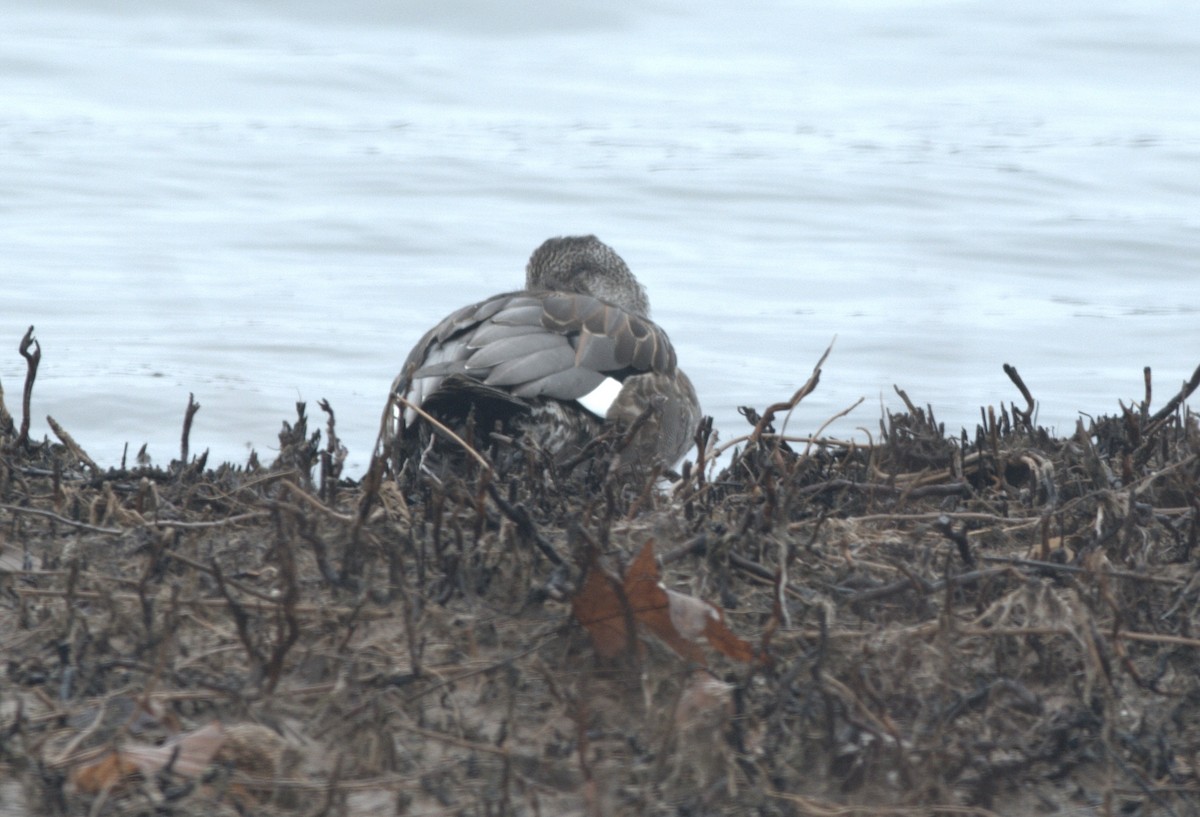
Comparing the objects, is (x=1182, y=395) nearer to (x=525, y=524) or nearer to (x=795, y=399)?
(x=795, y=399)

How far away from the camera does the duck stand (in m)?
5.56

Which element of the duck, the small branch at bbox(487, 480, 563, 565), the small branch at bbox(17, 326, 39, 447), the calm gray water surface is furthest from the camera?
the calm gray water surface

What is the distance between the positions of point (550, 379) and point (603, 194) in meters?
10.6

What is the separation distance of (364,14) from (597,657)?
69.7 ft

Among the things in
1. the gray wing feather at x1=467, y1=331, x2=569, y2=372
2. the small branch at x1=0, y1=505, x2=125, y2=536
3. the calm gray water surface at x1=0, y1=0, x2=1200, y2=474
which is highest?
the calm gray water surface at x1=0, y1=0, x2=1200, y2=474

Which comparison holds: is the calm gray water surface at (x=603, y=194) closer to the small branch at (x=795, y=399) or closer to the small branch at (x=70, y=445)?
the small branch at (x=70, y=445)

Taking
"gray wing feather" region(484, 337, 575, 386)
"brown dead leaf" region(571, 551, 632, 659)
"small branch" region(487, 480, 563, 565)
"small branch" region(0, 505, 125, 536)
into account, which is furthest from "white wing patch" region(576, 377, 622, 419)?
"brown dead leaf" region(571, 551, 632, 659)

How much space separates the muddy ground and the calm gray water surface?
176 inches

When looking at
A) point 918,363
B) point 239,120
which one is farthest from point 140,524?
point 239,120

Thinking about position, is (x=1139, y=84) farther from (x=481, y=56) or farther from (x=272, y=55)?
(x=272, y=55)

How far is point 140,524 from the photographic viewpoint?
3893mm

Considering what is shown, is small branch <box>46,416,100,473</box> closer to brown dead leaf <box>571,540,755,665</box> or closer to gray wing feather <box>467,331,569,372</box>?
gray wing feather <box>467,331,569,372</box>

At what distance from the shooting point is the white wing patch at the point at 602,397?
5895 mm

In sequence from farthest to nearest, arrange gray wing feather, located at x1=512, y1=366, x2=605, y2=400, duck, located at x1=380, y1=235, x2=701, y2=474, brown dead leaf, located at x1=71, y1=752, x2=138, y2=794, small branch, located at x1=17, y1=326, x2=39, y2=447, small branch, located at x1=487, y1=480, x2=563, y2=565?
gray wing feather, located at x1=512, y1=366, x2=605, y2=400 < duck, located at x1=380, y1=235, x2=701, y2=474 < small branch, located at x1=17, y1=326, x2=39, y2=447 < small branch, located at x1=487, y1=480, x2=563, y2=565 < brown dead leaf, located at x1=71, y1=752, x2=138, y2=794
